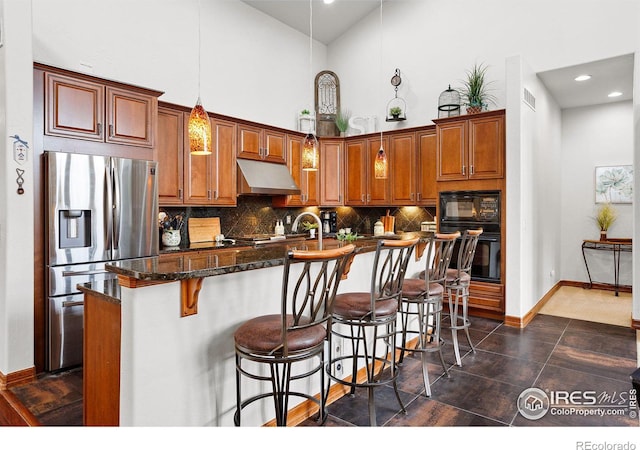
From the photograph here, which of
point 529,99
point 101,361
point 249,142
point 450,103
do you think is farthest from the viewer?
point 450,103

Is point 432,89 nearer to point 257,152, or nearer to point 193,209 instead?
point 257,152

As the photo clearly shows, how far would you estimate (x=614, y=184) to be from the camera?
19.9 feet

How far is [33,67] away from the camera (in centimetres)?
293

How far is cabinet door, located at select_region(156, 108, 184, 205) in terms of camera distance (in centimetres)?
405

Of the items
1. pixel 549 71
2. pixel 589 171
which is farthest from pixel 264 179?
pixel 589 171

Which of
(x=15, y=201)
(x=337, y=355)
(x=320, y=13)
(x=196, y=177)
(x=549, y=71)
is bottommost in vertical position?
(x=337, y=355)

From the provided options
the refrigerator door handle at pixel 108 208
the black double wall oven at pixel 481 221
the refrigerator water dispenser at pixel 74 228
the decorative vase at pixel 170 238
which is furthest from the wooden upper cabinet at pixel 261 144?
the black double wall oven at pixel 481 221

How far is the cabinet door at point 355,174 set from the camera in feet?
19.9

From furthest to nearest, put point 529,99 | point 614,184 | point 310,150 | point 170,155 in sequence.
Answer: point 614,184 → point 529,99 → point 170,155 → point 310,150

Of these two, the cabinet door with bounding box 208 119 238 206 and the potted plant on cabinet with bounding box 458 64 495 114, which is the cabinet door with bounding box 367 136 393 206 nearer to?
the potted plant on cabinet with bounding box 458 64 495 114

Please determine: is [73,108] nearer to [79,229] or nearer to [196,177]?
[79,229]

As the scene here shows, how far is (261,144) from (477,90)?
293cm
